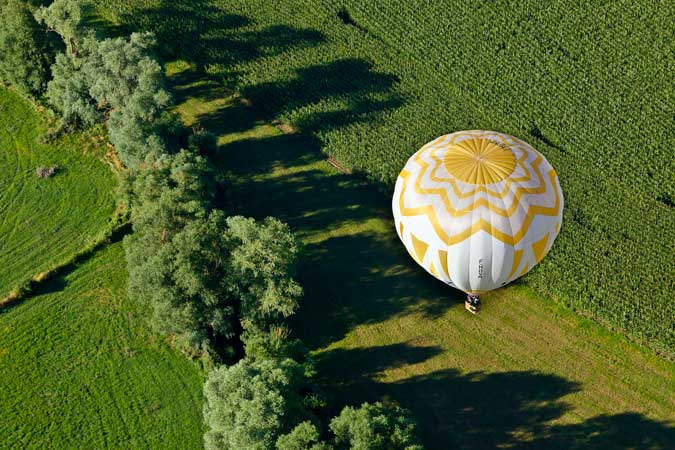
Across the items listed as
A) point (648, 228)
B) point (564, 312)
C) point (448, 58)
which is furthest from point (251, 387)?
point (448, 58)

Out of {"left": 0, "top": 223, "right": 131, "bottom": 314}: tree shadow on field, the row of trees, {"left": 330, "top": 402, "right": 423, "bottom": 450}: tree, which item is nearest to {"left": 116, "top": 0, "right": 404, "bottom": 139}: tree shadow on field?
the row of trees

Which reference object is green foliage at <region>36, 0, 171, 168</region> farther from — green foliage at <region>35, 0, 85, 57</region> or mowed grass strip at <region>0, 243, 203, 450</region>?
mowed grass strip at <region>0, 243, 203, 450</region>

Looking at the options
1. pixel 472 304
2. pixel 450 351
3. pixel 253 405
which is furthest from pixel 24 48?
pixel 450 351

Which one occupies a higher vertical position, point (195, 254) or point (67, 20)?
point (67, 20)

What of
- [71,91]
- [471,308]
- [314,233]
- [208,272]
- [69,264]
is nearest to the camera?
[208,272]

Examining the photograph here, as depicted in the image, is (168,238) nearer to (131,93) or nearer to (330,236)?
(330,236)

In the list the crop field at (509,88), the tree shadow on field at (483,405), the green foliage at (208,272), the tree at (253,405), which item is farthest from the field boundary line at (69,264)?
the tree shadow on field at (483,405)
